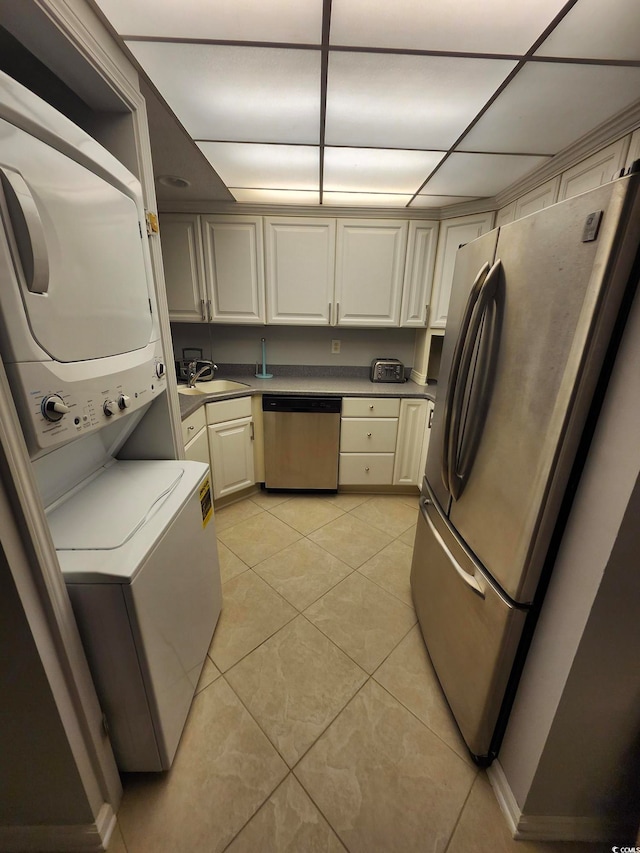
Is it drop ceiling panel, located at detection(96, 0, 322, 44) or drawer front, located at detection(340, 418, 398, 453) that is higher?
drop ceiling panel, located at detection(96, 0, 322, 44)

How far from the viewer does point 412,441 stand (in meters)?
2.65

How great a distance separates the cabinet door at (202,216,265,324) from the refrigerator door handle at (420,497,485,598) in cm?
195

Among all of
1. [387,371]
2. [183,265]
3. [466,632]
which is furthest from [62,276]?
[387,371]

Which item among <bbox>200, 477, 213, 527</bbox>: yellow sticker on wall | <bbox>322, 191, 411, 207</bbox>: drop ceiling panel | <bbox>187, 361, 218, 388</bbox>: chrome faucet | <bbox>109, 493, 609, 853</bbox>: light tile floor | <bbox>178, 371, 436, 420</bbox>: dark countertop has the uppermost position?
<bbox>322, 191, 411, 207</bbox>: drop ceiling panel

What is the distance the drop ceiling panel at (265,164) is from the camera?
170cm

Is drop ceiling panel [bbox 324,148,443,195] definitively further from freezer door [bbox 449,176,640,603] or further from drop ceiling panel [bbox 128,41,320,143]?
freezer door [bbox 449,176,640,603]

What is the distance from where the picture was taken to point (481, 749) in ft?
3.54

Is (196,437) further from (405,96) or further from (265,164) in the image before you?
(405,96)

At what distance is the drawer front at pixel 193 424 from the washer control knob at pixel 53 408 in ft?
4.10

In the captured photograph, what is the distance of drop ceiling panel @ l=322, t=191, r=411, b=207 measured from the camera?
2.27m

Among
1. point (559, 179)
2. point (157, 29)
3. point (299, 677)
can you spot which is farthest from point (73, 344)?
point (559, 179)

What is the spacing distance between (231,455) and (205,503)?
3.71 ft

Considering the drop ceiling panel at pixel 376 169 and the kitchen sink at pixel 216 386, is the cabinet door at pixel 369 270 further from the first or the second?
the kitchen sink at pixel 216 386

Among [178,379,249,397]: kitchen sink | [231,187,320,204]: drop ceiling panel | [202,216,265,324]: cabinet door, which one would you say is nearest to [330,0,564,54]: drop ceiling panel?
[231,187,320,204]: drop ceiling panel
